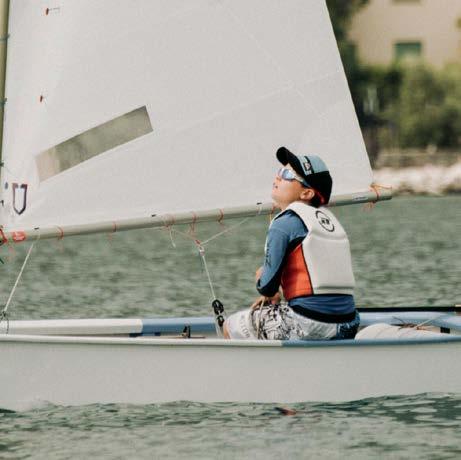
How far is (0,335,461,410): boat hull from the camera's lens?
8.91 m

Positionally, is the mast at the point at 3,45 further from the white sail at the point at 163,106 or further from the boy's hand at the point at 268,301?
the boy's hand at the point at 268,301

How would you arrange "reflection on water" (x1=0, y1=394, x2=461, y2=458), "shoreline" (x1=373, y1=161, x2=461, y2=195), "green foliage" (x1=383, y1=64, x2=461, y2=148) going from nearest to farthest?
1. "reflection on water" (x1=0, y1=394, x2=461, y2=458)
2. "shoreline" (x1=373, y1=161, x2=461, y2=195)
3. "green foliage" (x1=383, y1=64, x2=461, y2=148)

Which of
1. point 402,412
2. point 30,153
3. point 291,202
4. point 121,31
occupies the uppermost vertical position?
point 121,31

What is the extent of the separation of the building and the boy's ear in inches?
1763

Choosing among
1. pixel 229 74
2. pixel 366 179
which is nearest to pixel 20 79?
pixel 229 74

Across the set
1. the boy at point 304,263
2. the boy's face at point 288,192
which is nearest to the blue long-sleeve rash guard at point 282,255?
the boy at point 304,263

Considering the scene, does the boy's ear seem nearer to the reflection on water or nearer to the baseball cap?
the baseball cap

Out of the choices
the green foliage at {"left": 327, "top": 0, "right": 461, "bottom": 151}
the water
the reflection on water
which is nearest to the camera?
the reflection on water

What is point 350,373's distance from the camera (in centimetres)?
907

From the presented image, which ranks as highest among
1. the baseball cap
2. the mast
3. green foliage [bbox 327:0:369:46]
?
green foliage [bbox 327:0:369:46]

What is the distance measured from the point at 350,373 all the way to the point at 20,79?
2501 mm

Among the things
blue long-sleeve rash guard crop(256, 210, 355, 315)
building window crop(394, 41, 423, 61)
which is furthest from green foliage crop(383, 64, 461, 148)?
blue long-sleeve rash guard crop(256, 210, 355, 315)

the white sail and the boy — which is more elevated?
the white sail

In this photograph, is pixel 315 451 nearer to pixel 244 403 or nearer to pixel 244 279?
pixel 244 403
